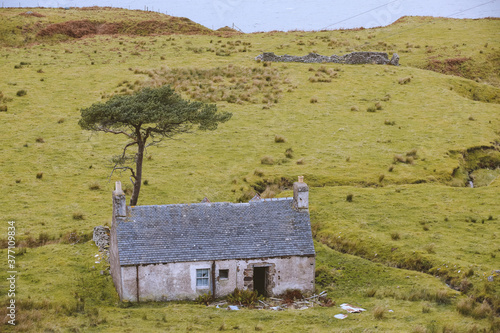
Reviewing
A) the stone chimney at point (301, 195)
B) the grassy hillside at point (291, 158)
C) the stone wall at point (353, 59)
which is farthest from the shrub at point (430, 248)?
the stone wall at point (353, 59)

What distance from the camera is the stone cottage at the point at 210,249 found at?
2445 cm

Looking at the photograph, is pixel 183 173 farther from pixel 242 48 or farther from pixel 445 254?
pixel 242 48

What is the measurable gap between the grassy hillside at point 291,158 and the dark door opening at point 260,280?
2.96 metres

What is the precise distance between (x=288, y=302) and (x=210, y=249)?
13.8 feet

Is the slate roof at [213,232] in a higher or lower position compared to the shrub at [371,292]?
higher

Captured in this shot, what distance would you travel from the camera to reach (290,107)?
5316cm

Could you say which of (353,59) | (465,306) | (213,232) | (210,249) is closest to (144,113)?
(213,232)

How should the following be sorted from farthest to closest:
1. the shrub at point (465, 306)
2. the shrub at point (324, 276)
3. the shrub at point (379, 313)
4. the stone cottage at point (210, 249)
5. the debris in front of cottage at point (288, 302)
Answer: the shrub at point (324, 276) → the stone cottage at point (210, 249) → the debris in front of cottage at point (288, 302) → the shrub at point (465, 306) → the shrub at point (379, 313)

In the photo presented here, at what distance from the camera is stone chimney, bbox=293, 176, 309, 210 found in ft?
86.6

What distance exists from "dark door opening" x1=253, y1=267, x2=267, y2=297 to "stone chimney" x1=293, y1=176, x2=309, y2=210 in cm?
342

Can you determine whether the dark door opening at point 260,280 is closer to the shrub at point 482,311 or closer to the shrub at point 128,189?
the shrub at point 482,311

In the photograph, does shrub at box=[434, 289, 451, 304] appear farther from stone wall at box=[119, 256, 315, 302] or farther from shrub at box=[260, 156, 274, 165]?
shrub at box=[260, 156, 274, 165]

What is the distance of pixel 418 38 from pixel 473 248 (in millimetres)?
53554

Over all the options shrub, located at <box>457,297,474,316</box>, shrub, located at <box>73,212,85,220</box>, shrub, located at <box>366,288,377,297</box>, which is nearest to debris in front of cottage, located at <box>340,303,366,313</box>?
shrub, located at <box>366,288,377,297</box>
